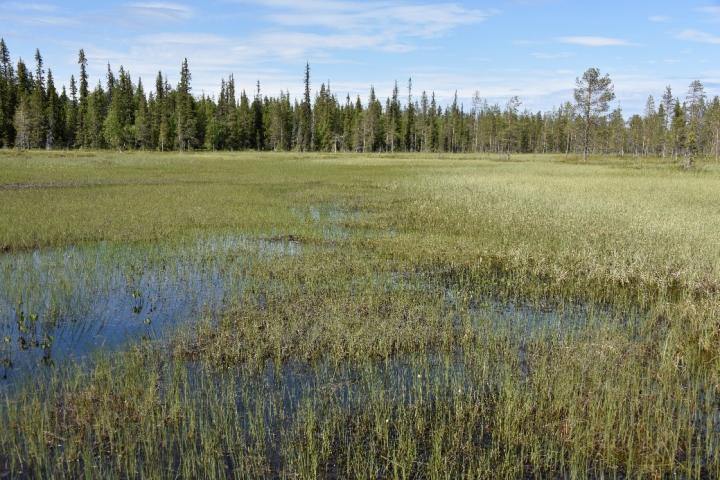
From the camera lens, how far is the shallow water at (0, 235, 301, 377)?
937cm

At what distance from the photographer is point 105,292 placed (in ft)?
39.7

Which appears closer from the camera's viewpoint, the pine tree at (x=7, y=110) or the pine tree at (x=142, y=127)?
the pine tree at (x=7, y=110)

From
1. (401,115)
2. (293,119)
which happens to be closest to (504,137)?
(401,115)

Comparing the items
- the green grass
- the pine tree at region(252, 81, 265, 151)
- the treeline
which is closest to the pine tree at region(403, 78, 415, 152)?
the treeline

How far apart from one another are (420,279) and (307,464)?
8.20 meters

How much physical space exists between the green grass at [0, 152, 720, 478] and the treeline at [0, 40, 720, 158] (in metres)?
65.2

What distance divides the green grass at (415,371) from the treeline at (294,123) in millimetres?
65193

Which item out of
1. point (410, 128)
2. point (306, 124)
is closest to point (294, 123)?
point (306, 124)

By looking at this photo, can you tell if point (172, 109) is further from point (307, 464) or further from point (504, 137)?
point (307, 464)

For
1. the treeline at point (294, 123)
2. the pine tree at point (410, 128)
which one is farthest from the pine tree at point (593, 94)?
the pine tree at point (410, 128)

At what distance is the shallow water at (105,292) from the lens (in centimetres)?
937

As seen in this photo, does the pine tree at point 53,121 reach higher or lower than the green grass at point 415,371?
higher

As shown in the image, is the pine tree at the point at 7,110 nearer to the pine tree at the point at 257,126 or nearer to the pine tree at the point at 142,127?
the pine tree at the point at 142,127

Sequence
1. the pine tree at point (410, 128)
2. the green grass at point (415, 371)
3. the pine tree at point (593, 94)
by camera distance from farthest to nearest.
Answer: the pine tree at point (410, 128), the pine tree at point (593, 94), the green grass at point (415, 371)
